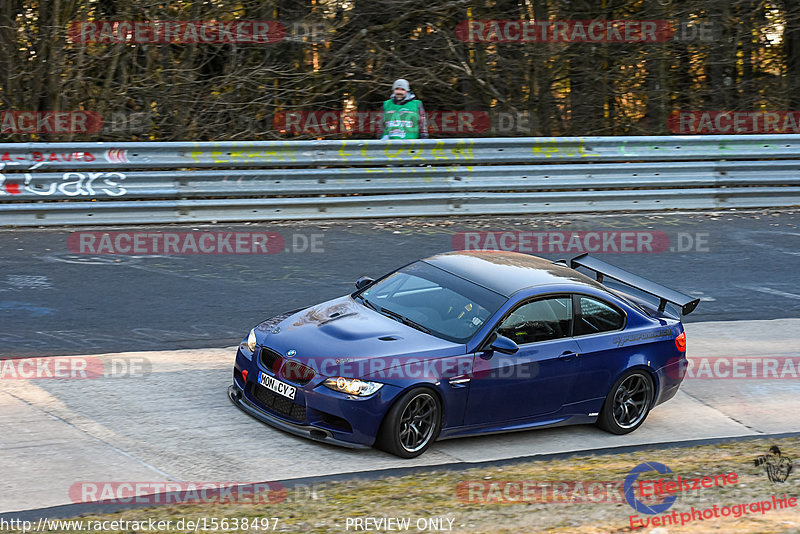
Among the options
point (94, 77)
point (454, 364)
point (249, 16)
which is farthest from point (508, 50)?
point (454, 364)

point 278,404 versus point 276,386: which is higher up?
point 276,386

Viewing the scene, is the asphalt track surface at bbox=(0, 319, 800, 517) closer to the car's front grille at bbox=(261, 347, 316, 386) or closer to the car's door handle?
the car's front grille at bbox=(261, 347, 316, 386)

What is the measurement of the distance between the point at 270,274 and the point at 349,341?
4.78 m

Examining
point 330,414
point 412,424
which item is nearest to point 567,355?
point 412,424

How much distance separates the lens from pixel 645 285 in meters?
8.65

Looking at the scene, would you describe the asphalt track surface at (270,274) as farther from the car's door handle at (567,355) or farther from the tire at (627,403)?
the car's door handle at (567,355)

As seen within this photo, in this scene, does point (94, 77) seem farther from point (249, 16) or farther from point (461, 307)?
point (461, 307)

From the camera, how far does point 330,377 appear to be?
7016 mm

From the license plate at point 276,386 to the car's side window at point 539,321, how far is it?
167 cm

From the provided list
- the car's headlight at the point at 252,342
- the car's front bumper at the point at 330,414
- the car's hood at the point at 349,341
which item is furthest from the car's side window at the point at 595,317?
the car's headlight at the point at 252,342

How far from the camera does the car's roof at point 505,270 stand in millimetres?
7949

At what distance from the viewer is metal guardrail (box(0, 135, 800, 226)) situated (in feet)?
43.4

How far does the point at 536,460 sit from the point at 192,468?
2584mm

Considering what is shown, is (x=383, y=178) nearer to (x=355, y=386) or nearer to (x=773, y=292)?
(x=773, y=292)
